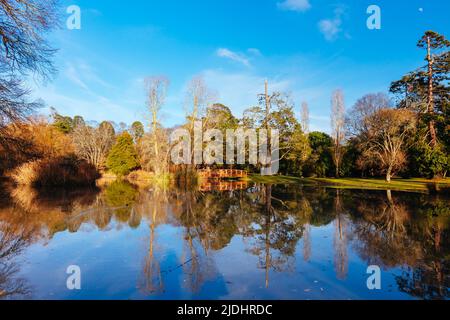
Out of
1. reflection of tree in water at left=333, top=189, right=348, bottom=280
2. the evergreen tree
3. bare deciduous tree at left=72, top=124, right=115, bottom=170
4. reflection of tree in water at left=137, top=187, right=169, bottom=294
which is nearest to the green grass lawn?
reflection of tree in water at left=333, top=189, right=348, bottom=280

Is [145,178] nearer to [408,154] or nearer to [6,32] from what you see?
[6,32]

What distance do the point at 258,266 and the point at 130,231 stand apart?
11.7ft

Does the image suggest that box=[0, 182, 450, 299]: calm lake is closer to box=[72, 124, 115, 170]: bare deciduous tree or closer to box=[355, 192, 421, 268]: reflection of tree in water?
box=[355, 192, 421, 268]: reflection of tree in water

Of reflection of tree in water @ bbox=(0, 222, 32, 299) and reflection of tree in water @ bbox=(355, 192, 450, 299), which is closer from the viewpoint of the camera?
reflection of tree in water @ bbox=(0, 222, 32, 299)

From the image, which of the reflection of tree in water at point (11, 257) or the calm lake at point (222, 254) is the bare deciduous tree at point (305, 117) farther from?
the reflection of tree in water at point (11, 257)

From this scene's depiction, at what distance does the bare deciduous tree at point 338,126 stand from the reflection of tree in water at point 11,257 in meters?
29.8

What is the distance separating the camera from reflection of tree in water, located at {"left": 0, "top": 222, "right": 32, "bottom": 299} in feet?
10.9

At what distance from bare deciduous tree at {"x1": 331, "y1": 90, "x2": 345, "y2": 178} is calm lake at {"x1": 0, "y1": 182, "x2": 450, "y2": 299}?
22.7m

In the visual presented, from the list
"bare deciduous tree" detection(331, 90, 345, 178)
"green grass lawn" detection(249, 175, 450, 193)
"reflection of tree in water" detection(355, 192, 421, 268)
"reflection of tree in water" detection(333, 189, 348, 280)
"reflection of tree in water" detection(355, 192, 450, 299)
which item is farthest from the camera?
"bare deciduous tree" detection(331, 90, 345, 178)

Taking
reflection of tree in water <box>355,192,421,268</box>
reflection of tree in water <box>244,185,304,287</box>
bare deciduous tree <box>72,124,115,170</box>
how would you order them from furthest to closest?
1. bare deciduous tree <box>72,124,115,170</box>
2. reflection of tree in water <box>355,192,421,268</box>
3. reflection of tree in water <box>244,185,304,287</box>

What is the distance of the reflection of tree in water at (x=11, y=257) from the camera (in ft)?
10.9

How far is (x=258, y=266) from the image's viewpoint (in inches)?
165

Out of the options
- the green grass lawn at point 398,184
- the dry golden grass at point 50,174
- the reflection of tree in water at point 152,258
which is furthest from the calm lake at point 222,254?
the green grass lawn at point 398,184
